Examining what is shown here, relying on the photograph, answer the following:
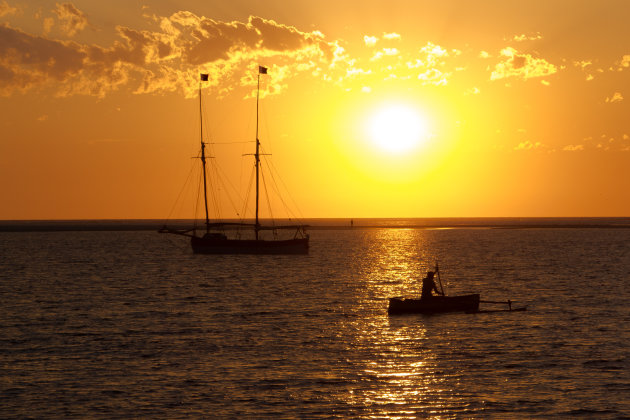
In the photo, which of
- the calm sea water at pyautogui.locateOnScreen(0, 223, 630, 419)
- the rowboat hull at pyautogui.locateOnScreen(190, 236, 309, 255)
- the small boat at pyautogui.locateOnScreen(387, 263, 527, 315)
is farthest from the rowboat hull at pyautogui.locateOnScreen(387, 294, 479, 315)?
the rowboat hull at pyautogui.locateOnScreen(190, 236, 309, 255)

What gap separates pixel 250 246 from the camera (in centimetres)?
12656

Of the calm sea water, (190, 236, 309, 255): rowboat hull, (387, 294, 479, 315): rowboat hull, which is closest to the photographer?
the calm sea water

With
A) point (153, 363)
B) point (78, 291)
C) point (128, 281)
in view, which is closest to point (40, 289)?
point (78, 291)

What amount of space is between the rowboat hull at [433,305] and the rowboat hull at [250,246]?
74.7 metres

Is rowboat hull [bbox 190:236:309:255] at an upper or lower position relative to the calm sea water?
upper

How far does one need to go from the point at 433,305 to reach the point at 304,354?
52.4ft

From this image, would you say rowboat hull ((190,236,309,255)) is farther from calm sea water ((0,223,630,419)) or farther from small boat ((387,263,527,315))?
small boat ((387,263,527,315))

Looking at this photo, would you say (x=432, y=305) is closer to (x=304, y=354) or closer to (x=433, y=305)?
(x=433, y=305)

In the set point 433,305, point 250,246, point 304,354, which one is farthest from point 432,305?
point 250,246

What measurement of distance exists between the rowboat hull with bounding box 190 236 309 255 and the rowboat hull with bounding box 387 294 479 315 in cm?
7467

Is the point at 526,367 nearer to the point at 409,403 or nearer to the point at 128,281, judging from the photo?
the point at 409,403

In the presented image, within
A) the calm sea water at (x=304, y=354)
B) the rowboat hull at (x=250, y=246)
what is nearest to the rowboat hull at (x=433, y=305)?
the calm sea water at (x=304, y=354)

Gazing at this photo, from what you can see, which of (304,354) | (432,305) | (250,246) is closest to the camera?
(304,354)

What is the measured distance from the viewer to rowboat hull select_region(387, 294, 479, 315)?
1959 inches
